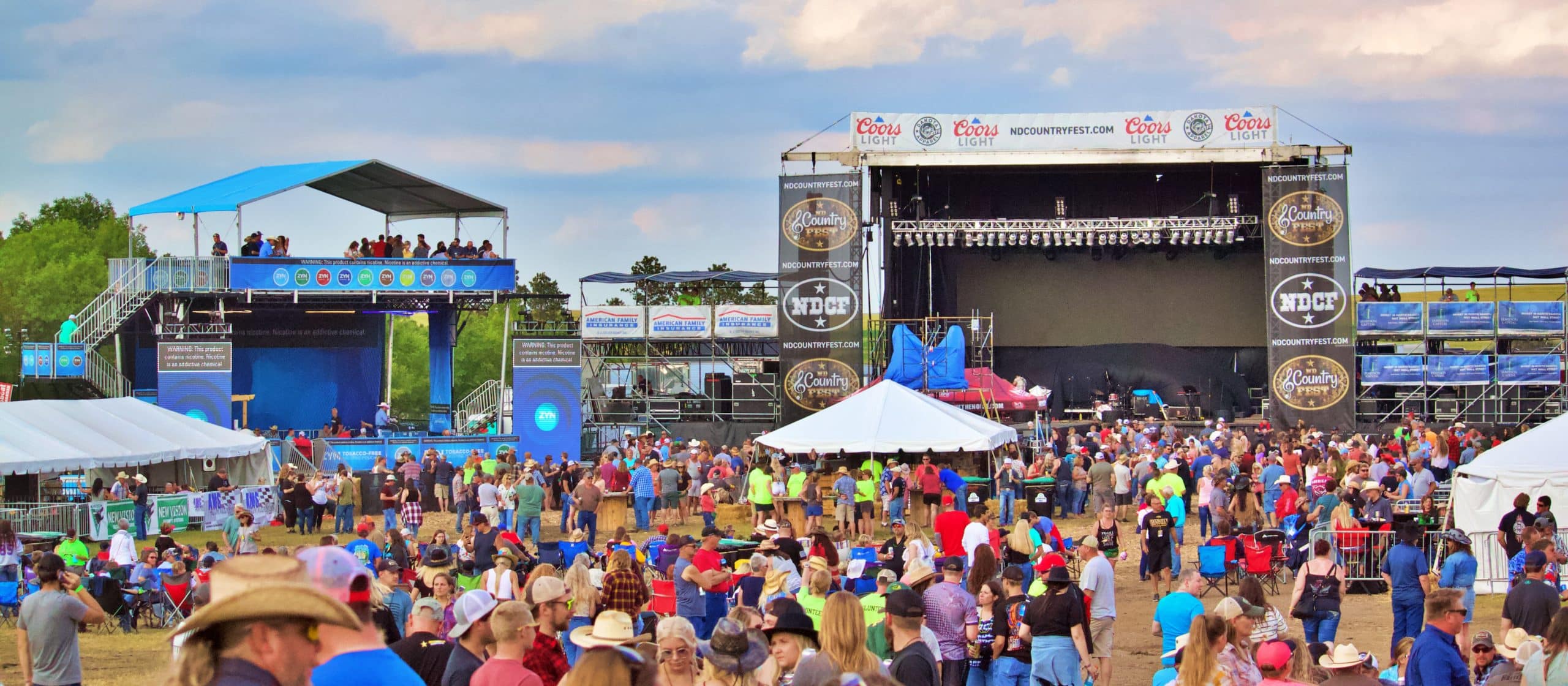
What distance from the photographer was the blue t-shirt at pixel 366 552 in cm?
1248

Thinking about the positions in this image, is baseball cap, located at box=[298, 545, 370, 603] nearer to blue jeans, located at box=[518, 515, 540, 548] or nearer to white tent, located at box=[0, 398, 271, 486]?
blue jeans, located at box=[518, 515, 540, 548]

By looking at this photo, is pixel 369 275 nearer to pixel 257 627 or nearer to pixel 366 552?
pixel 366 552

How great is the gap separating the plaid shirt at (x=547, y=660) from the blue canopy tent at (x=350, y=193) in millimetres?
26835

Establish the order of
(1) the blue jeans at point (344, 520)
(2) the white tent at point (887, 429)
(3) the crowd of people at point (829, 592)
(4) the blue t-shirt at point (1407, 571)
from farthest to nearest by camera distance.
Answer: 1. (1) the blue jeans at point (344, 520)
2. (2) the white tent at point (887, 429)
3. (4) the blue t-shirt at point (1407, 571)
4. (3) the crowd of people at point (829, 592)

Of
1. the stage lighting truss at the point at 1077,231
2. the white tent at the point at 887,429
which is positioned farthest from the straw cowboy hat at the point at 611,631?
the stage lighting truss at the point at 1077,231

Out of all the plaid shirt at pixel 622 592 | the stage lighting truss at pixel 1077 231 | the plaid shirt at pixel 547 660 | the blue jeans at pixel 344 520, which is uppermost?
the stage lighting truss at pixel 1077 231

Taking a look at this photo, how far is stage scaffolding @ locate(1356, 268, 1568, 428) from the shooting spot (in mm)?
31172

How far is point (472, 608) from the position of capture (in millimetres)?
5945

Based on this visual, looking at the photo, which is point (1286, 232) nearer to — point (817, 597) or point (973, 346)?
point (973, 346)

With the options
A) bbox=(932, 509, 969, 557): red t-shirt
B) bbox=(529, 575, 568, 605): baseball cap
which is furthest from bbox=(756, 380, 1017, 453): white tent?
bbox=(529, 575, 568, 605): baseball cap

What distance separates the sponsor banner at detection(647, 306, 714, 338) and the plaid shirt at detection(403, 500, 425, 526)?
1511 centimetres

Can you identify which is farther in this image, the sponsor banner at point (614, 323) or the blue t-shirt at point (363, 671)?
the sponsor banner at point (614, 323)

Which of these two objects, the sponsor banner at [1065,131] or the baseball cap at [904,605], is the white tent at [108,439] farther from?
the baseball cap at [904,605]

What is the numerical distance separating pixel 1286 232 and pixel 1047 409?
21.3 feet
